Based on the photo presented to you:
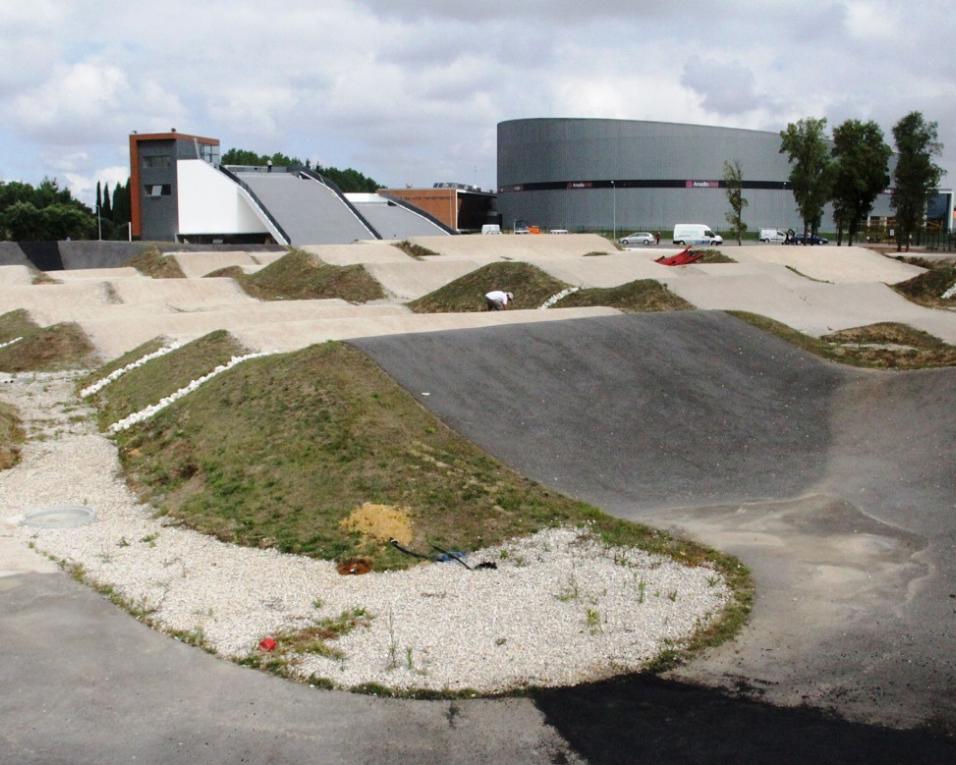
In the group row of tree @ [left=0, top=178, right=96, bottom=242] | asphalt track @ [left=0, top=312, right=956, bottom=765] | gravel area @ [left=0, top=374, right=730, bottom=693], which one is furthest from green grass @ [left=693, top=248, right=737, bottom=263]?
row of tree @ [left=0, top=178, right=96, bottom=242]

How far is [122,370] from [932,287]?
29.8m

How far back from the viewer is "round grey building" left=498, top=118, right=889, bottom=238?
104062 mm

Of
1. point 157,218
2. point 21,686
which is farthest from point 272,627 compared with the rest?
point 157,218

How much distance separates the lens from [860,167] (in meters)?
68.1

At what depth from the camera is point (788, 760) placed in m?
7.48

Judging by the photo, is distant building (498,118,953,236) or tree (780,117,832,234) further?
distant building (498,118,953,236)

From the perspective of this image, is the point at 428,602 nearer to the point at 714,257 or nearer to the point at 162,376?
the point at 162,376

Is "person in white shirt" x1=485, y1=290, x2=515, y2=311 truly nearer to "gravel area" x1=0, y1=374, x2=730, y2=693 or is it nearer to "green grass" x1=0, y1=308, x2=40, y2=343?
"green grass" x1=0, y1=308, x2=40, y2=343

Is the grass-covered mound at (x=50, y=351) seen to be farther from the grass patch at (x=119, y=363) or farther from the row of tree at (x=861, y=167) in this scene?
the row of tree at (x=861, y=167)

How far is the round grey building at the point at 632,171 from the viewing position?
104 m

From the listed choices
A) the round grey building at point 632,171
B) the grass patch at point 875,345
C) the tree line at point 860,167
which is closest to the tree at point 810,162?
the tree line at point 860,167

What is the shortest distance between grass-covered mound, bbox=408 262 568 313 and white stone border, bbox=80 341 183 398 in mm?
13640

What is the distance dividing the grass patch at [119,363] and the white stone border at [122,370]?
0.55ft

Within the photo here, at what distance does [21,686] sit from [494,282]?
29.6m
